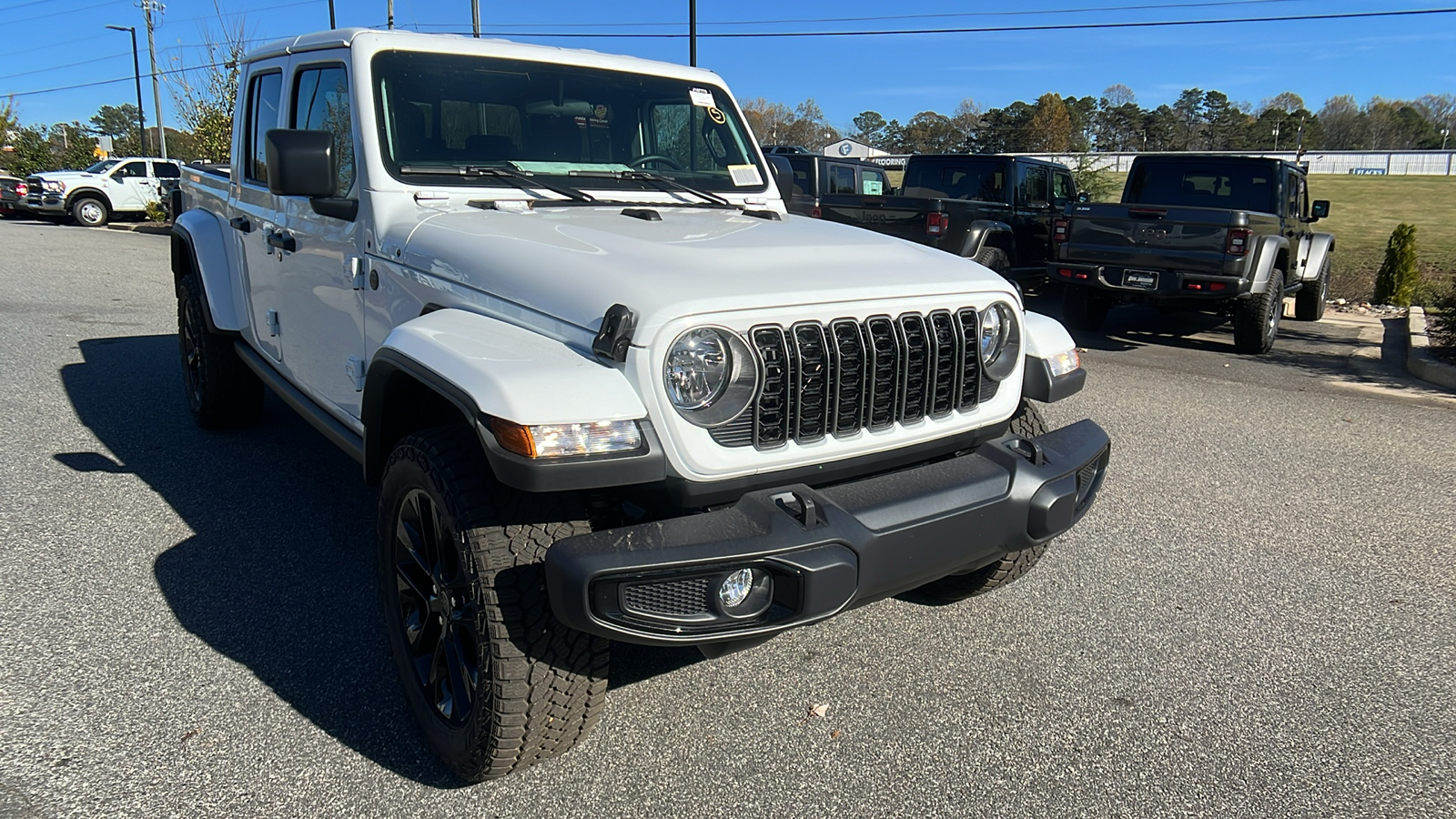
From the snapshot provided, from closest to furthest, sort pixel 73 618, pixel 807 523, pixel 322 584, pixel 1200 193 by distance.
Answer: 1. pixel 807 523
2. pixel 73 618
3. pixel 322 584
4. pixel 1200 193

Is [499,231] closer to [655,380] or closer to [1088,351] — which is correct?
[655,380]

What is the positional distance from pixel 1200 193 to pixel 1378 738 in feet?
29.0

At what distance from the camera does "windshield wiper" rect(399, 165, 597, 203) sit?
3305mm

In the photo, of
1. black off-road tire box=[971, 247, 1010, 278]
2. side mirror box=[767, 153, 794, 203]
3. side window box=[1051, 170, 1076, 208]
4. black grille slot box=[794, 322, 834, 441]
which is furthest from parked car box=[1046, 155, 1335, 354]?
black grille slot box=[794, 322, 834, 441]

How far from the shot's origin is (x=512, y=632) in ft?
7.44

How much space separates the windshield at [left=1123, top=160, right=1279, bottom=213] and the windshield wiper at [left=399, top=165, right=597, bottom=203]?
27.4 ft

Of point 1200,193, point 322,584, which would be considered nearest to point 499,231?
point 322,584

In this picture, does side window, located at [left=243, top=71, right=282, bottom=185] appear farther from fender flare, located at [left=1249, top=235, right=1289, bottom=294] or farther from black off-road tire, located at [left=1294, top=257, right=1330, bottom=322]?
black off-road tire, located at [left=1294, top=257, right=1330, bottom=322]

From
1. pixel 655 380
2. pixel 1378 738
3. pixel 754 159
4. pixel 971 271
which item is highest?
pixel 754 159

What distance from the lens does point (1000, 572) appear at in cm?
339

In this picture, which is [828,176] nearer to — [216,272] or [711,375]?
[216,272]

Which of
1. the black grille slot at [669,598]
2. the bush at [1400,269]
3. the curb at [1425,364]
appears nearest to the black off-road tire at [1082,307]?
the curb at [1425,364]

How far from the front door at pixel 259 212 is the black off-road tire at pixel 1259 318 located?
8.40m

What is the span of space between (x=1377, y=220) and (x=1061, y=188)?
20834 millimetres
